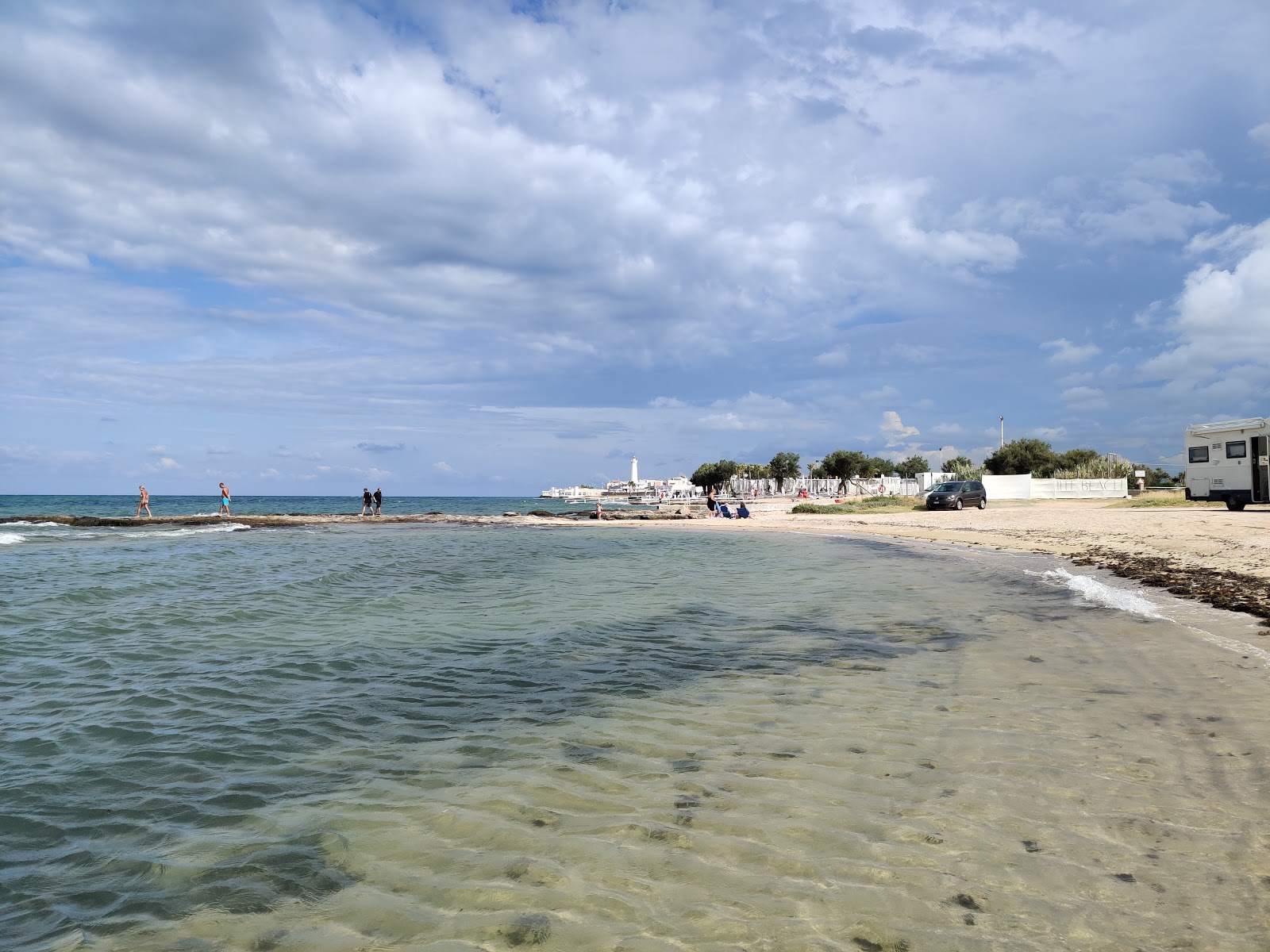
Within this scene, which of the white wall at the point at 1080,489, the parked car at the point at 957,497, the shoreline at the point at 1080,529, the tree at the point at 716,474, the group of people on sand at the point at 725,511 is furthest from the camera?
the tree at the point at 716,474

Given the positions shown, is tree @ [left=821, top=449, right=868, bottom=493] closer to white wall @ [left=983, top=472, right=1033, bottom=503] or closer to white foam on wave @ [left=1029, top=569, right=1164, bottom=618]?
white wall @ [left=983, top=472, right=1033, bottom=503]

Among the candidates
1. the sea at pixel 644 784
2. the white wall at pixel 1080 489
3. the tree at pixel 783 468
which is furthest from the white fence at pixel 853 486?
the sea at pixel 644 784

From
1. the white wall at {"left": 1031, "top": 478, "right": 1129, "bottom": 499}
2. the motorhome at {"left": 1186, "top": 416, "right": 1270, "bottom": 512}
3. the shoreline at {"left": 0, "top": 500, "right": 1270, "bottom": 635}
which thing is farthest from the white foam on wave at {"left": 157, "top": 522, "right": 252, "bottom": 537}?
the white wall at {"left": 1031, "top": 478, "right": 1129, "bottom": 499}

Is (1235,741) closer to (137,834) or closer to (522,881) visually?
(522,881)

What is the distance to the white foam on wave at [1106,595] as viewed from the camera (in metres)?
Answer: 11.5

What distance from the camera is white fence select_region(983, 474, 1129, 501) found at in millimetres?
56344

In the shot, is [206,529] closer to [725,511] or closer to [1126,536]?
[725,511]

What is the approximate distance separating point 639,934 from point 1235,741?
4.91 metres

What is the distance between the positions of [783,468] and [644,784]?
100.0 metres

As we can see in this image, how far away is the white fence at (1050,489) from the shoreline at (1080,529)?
9.28ft

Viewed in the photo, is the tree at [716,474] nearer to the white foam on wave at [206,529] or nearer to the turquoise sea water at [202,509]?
the turquoise sea water at [202,509]

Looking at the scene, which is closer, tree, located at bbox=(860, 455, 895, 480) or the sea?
the sea

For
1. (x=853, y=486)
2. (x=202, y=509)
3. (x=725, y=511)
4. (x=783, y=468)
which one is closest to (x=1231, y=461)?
(x=725, y=511)

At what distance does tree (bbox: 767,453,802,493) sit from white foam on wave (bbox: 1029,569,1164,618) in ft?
282
